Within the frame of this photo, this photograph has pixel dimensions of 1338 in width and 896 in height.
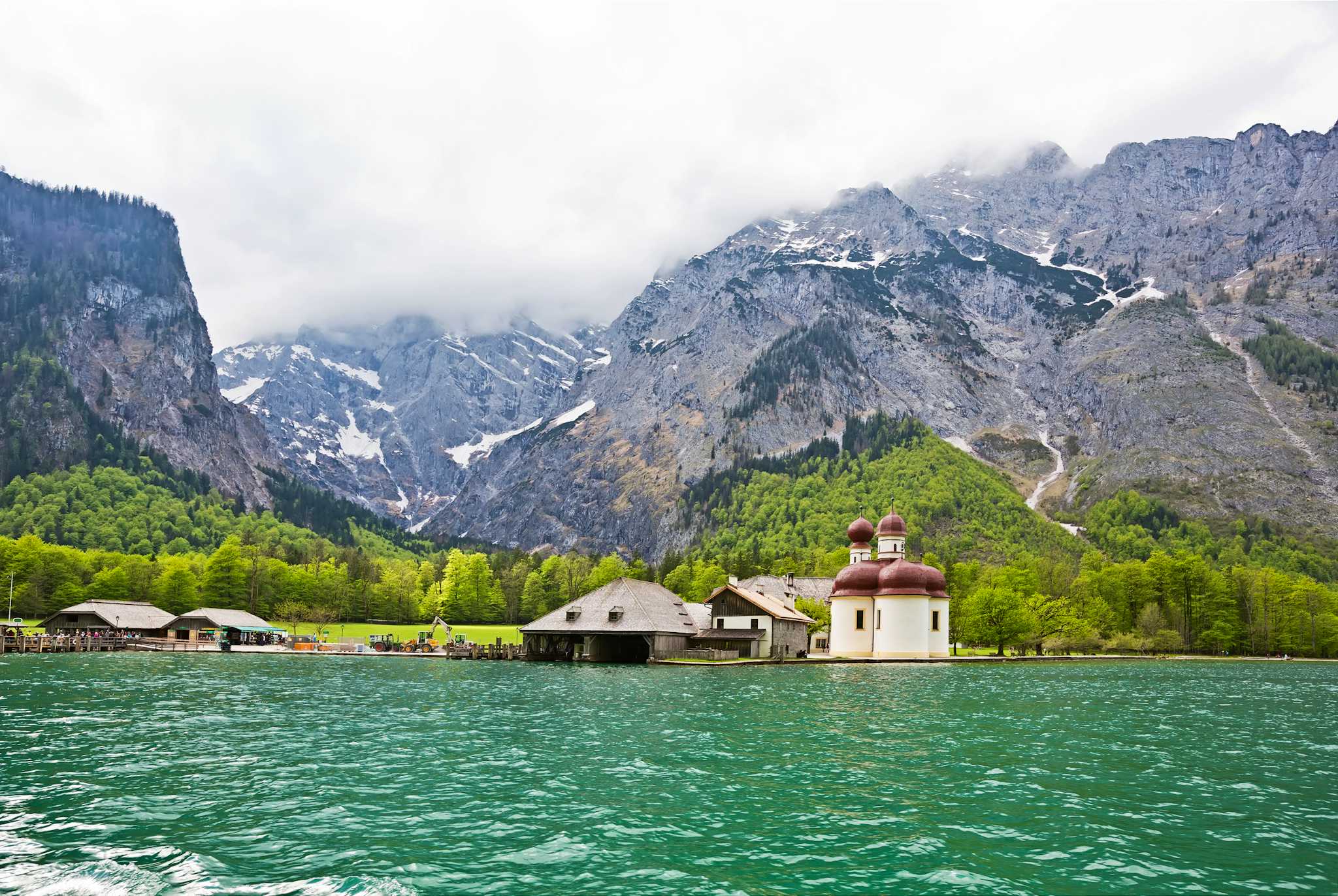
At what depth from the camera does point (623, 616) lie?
8925cm

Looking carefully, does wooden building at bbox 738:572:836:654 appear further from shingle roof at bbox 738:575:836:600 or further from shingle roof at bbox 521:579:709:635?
shingle roof at bbox 521:579:709:635

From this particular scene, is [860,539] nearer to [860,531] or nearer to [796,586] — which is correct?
[860,531]

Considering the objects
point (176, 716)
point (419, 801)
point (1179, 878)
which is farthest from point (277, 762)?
point (1179, 878)

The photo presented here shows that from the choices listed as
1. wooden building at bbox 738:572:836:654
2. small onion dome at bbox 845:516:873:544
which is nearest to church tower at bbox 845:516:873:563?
small onion dome at bbox 845:516:873:544

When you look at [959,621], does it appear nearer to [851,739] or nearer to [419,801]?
[851,739]

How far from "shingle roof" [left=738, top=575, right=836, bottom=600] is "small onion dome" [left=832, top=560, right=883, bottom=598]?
7.28 m

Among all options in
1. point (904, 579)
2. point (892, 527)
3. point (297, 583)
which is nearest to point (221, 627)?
point (297, 583)

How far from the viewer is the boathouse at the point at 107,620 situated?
360 feet

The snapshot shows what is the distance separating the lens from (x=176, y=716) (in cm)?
3816

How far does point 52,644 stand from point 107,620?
1689 centimetres

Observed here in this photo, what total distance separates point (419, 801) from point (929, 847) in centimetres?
1159

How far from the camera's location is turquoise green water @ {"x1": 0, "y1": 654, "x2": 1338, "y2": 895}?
54.5ft

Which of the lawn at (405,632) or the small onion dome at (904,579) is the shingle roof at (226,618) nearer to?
the lawn at (405,632)

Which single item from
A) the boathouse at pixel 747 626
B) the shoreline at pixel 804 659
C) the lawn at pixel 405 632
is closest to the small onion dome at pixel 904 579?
the shoreline at pixel 804 659
